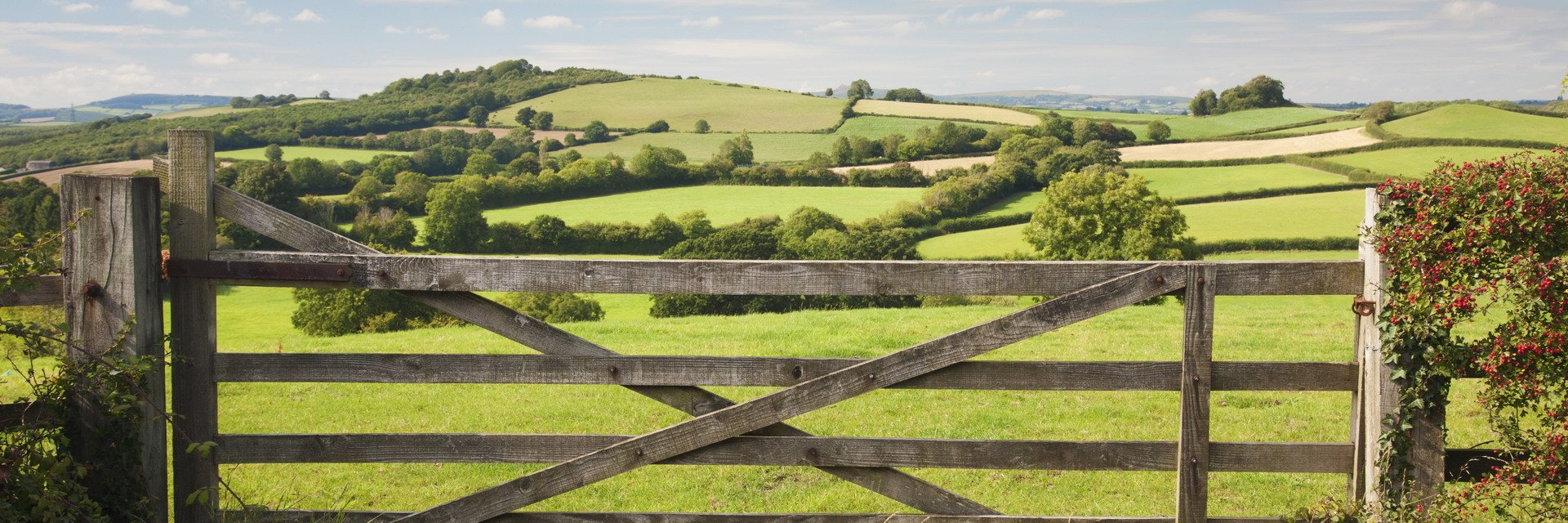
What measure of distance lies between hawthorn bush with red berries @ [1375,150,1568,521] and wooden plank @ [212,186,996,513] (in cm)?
204

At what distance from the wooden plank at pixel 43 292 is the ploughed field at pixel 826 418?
1182 millimetres

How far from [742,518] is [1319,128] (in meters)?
102

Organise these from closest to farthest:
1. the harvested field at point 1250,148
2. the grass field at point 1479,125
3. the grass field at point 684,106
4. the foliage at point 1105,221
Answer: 1. the foliage at point 1105,221
2. the grass field at point 1479,125
3. the harvested field at point 1250,148
4. the grass field at point 684,106

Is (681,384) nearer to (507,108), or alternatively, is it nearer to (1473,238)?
(1473,238)

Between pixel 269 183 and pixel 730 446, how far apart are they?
263 ft

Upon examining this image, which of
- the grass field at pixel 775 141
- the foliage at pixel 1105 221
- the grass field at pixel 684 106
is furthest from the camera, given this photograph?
the grass field at pixel 684 106

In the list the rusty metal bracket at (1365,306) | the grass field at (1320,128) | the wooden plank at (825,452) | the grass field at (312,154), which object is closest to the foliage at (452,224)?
the grass field at (312,154)

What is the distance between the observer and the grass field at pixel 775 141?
10319 centimetres

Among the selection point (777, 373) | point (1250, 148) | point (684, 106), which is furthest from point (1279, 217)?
point (684, 106)

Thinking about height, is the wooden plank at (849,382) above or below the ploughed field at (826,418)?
above

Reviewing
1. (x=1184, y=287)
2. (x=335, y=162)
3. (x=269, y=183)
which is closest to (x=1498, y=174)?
(x=1184, y=287)

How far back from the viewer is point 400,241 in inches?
2702

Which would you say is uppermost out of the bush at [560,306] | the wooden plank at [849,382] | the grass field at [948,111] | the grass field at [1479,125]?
the grass field at [948,111]

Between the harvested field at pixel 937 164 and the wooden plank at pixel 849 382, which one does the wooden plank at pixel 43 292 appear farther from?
the harvested field at pixel 937 164
